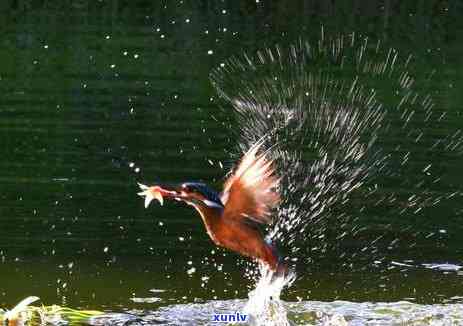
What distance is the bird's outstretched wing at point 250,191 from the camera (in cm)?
762

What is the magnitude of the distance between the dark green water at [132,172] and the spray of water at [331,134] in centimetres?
34

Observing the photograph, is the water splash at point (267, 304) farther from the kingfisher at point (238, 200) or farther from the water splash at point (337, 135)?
the kingfisher at point (238, 200)

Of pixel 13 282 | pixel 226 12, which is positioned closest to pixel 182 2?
pixel 226 12

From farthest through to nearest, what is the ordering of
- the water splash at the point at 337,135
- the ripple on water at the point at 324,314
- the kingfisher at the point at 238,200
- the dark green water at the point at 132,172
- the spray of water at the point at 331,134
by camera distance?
the water splash at the point at 337,135 < the spray of water at the point at 331,134 < the dark green water at the point at 132,172 < the ripple on water at the point at 324,314 < the kingfisher at the point at 238,200

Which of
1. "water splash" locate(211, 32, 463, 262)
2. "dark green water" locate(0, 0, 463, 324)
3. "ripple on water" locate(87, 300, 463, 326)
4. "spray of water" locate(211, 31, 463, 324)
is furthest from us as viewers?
"water splash" locate(211, 32, 463, 262)

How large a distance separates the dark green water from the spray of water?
34 cm

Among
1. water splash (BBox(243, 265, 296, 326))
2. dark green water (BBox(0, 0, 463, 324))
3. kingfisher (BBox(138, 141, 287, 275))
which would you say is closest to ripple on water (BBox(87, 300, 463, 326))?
water splash (BBox(243, 265, 296, 326))

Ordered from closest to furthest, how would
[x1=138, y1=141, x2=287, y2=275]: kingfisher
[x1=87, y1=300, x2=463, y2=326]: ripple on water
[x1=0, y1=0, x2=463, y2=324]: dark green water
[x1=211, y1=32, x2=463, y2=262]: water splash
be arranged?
[x1=138, y1=141, x2=287, y2=275]: kingfisher < [x1=87, y1=300, x2=463, y2=326]: ripple on water < [x1=0, y1=0, x2=463, y2=324]: dark green water < [x1=211, y1=32, x2=463, y2=262]: water splash

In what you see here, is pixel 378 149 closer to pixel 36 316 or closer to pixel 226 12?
pixel 36 316

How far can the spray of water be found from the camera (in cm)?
1379

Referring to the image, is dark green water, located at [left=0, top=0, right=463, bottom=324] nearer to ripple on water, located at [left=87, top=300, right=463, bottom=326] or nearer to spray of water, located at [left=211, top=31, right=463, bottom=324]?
ripple on water, located at [left=87, top=300, right=463, bottom=326]

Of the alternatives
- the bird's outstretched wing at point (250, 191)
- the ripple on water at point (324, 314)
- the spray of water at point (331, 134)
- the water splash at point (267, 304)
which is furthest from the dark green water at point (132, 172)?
the bird's outstretched wing at point (250, 191)

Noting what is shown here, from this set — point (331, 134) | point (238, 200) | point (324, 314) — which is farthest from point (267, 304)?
point (331, 134)

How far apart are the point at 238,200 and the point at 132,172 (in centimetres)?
817
